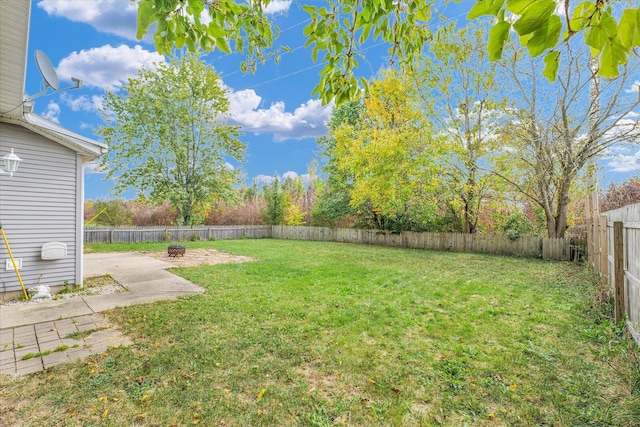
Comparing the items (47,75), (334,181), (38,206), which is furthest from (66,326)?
(334,181)

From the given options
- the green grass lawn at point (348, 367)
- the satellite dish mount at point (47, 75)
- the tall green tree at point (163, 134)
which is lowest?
the green grass lawn at point (348, 367)

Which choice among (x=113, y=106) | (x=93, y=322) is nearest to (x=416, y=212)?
(x=93, y=322)

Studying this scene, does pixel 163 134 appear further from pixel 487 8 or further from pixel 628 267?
pixel 628 267

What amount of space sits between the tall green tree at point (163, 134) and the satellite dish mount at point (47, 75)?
1266cm

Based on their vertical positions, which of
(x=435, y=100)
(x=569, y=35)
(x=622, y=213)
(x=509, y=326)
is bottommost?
(x=509, y=326)

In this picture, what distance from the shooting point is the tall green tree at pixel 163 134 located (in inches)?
637

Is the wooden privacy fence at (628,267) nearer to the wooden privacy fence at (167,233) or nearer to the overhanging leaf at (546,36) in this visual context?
the overhanging leaf at (546,36)

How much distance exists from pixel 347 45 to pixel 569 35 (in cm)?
143

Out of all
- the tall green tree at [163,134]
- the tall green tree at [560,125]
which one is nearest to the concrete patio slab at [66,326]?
the tall green tree at [560,125]

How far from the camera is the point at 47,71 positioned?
364 cm

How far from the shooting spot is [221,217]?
19.4m

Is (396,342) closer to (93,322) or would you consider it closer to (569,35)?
(569,35)

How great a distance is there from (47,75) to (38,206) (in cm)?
252

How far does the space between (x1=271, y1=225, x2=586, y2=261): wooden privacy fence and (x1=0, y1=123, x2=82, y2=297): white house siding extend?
1185cm
